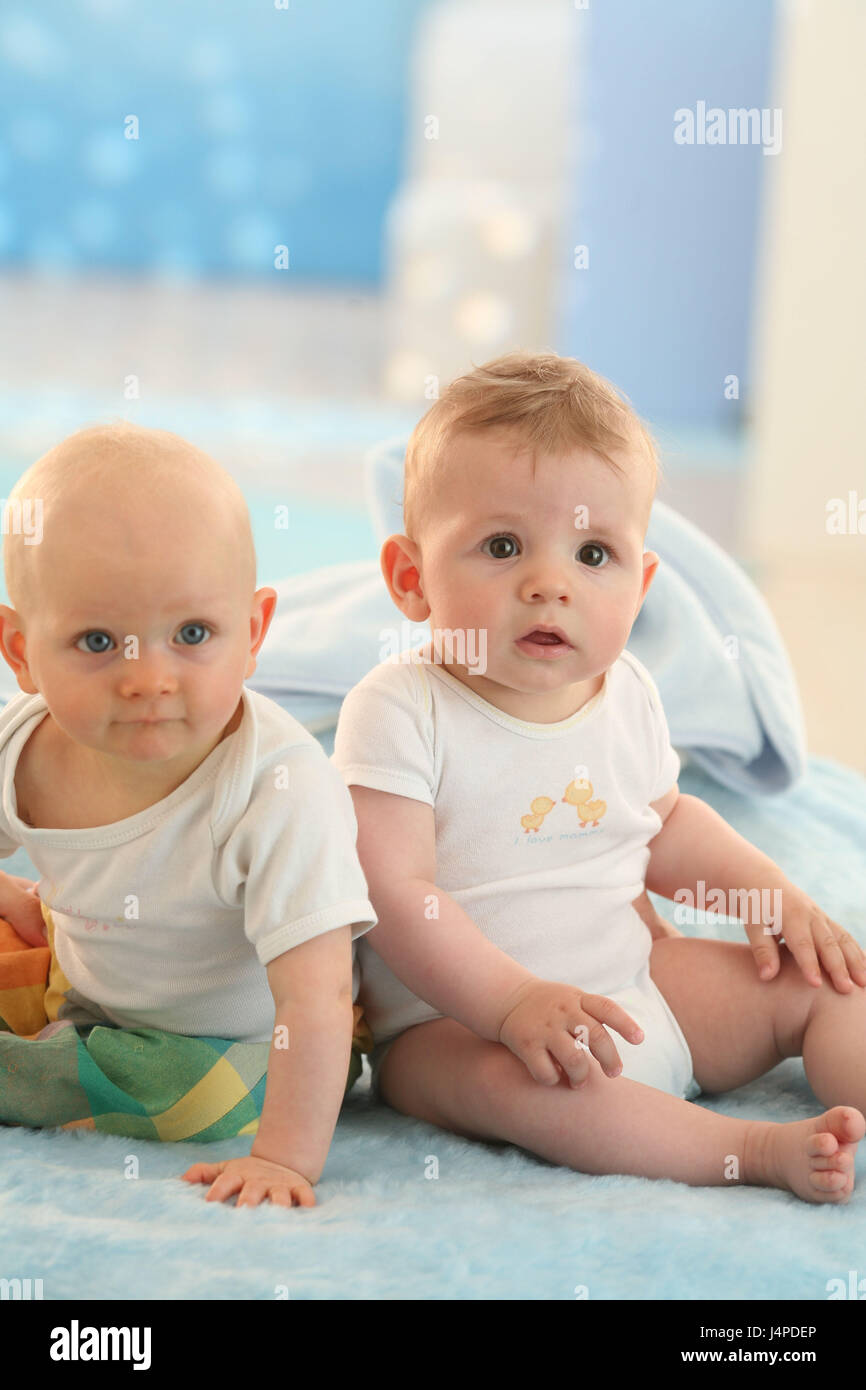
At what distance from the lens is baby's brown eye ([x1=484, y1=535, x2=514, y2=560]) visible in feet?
2.78

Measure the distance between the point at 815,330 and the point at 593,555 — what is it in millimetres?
2861

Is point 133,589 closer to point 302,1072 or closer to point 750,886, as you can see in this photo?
point 302,1072

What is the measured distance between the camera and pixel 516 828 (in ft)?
2.93

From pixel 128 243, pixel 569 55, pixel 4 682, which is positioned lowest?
pixel 4 682

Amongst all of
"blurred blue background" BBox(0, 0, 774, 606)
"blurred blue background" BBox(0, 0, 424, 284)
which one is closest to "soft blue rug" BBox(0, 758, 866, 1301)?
"blurred blue background" BBox(0, 0, 774, 606)

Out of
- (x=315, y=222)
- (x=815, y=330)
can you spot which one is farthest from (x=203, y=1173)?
(x=315, y=222)

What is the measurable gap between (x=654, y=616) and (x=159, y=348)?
211 inches

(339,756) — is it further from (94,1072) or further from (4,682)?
(4,682)

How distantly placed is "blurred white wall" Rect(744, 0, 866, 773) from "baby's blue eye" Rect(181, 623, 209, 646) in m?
2.52

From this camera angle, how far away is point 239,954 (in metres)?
0.83

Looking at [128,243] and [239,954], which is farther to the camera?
[128,243]

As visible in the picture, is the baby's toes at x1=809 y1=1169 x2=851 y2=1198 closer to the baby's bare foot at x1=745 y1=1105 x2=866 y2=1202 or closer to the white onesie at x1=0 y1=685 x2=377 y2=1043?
the baby's bare foot at x1=745 y1=1105 x2=866 y2=1202

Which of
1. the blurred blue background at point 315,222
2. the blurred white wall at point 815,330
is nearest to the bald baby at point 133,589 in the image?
the blurred white wall at point 815,330
